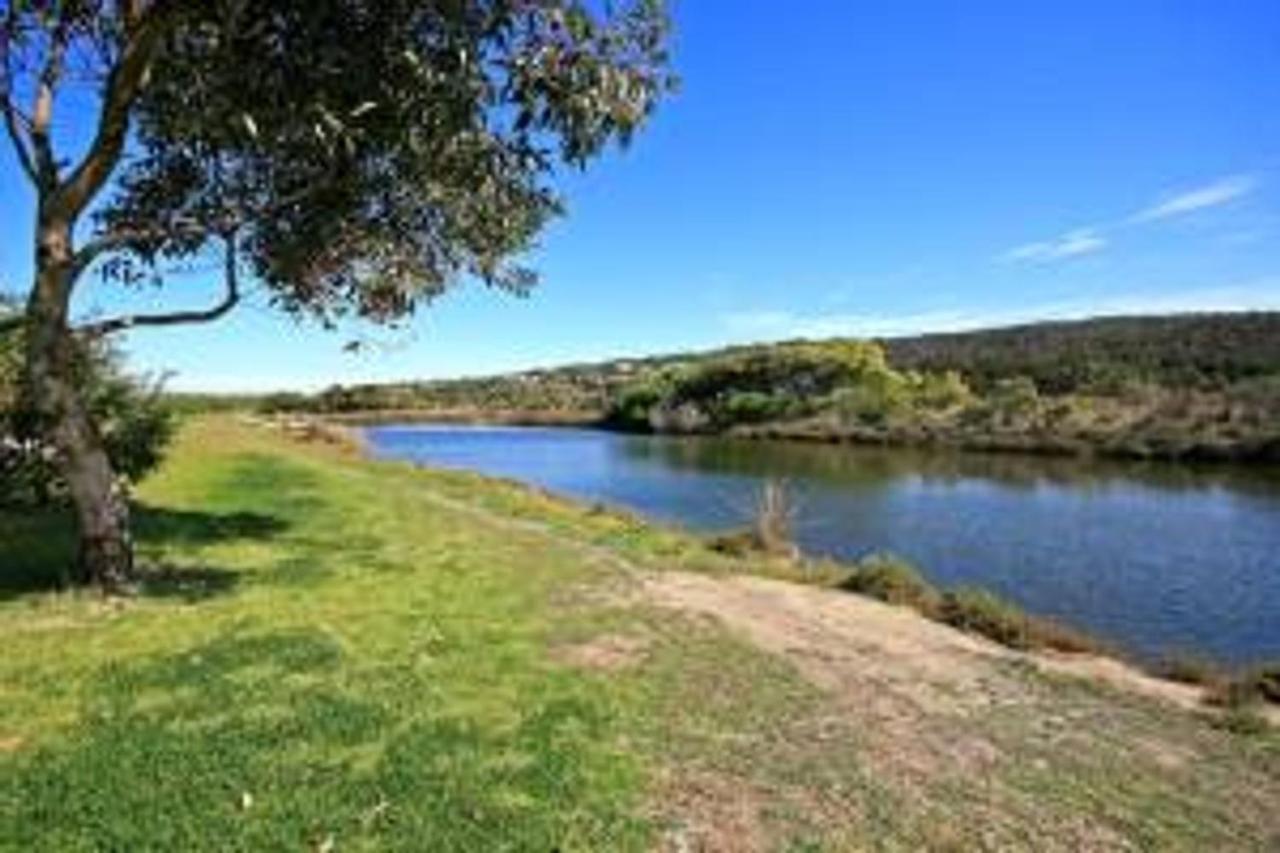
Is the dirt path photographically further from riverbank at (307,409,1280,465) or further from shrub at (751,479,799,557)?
riverbank at (307,409,1280,465)

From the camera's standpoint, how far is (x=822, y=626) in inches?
612

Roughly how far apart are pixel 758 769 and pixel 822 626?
5.90 metres

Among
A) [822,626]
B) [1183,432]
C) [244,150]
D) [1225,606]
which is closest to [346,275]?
[244,150]

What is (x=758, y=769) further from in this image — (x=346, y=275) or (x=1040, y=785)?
(x=346, y=275)

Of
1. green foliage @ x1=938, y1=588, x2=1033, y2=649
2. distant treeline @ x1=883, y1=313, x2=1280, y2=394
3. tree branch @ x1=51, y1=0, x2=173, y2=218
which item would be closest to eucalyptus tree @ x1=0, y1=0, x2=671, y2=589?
tree branch @ x1=51, y1=0, x2=173, y2=218

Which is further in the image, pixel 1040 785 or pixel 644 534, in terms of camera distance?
pixel 644 534

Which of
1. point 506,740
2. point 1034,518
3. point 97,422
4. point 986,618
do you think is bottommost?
point 1034,518

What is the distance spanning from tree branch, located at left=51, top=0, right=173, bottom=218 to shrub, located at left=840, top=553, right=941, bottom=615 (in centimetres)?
1017

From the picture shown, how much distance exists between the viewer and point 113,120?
1462 cm

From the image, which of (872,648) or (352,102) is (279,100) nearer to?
(352,102)

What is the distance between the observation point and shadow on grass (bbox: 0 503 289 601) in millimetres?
15539

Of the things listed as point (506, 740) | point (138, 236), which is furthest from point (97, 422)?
point (506, 740)

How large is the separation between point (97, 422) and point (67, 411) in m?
11.5

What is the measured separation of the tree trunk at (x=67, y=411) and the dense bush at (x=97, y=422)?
26.0ft
